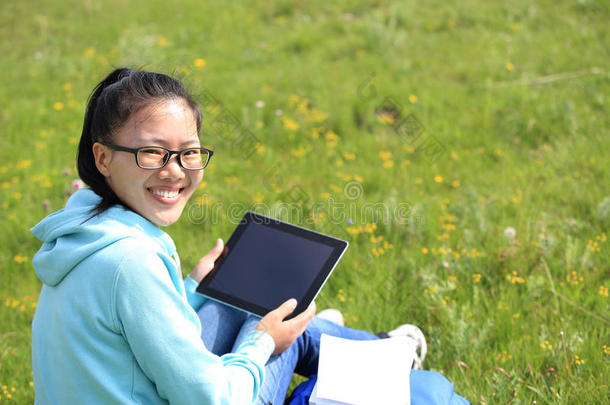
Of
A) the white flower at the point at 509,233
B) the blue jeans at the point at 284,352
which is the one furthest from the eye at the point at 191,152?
the white flower at the point at 509,233

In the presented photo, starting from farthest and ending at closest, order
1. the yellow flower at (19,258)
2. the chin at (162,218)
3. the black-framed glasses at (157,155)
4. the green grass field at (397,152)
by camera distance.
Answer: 1. the yellow flower at (19,258)
2. the green grass field at (397,152)
3. the chin at (162,218)
4. the black-framed glasses at (157,155)

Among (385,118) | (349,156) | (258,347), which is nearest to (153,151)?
(258,347)

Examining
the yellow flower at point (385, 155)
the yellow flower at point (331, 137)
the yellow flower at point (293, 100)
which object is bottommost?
the yellow flower at point (385, 155)

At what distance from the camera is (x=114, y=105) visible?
65.1 inches

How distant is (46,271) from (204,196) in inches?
93.6

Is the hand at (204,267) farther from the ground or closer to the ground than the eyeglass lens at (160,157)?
closer to the ground

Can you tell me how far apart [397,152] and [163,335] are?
3132 millimetres

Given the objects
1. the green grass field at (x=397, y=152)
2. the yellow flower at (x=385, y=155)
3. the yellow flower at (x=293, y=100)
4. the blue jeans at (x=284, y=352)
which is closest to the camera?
the blue jeans at (x=284, y=352)

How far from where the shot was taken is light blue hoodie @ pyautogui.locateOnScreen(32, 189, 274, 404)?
4.68 ft

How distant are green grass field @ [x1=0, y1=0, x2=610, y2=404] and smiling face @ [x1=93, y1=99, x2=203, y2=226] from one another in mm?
1373

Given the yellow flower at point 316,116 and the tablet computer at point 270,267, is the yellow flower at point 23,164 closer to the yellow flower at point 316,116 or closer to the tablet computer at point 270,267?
the yellow flower at point 316,116

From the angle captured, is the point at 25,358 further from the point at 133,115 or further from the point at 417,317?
the point at 417,317

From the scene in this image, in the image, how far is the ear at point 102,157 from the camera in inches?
66.4

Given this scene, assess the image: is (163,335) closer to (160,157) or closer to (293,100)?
(160,157)
